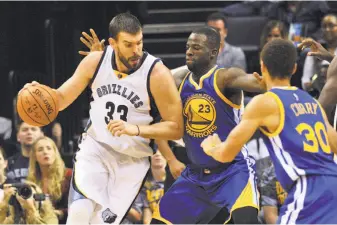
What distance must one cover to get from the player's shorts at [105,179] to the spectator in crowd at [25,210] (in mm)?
1666

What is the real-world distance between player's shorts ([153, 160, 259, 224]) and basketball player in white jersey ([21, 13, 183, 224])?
11.7 inches

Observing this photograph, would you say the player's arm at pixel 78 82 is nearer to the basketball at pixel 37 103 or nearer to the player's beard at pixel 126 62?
the basketball at pixel 37 103

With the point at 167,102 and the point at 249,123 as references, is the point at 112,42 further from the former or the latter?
the point at 249,123

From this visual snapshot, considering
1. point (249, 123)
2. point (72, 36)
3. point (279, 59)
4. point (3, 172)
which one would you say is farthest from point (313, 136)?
point (72, 36)

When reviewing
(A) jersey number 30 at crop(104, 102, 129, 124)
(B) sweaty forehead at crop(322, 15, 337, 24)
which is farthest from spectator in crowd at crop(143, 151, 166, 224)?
(B) sweaty forehead at crop(322, 15, 337, 24)

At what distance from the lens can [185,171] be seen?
6199mm

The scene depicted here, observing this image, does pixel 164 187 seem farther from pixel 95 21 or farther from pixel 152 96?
pixel 95 21

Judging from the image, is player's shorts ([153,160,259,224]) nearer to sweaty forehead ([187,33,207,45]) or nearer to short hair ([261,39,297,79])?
sweaty forehead ([187,33,207,45])

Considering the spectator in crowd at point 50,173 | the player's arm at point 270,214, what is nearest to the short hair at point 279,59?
the player's arm at point 270,214

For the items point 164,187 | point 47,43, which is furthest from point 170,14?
point 164,187

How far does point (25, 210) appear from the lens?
7.59 metres

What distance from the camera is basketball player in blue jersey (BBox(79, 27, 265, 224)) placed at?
5961 mm

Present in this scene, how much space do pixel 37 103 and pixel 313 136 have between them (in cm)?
213

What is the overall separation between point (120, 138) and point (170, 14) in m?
5.51
